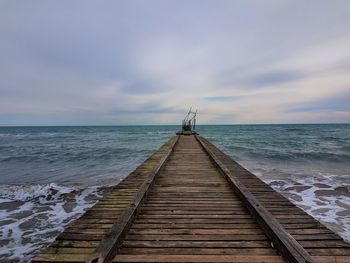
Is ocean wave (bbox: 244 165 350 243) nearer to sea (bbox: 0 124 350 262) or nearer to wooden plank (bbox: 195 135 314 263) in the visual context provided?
sea (bbox: 0 124 350 262)

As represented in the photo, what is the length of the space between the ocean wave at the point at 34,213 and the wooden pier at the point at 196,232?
266 centimetres

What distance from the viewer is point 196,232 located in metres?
3.21

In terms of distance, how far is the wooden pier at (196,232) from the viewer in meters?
2.56

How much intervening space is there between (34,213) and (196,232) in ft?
22.5

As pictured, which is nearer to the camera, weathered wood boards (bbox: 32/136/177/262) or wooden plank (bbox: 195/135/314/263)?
wooden plank (bbox: 195/135/314/263)

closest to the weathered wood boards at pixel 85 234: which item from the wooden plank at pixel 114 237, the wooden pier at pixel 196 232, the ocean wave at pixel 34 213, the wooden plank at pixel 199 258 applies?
the wooden pier at pixel 196 232

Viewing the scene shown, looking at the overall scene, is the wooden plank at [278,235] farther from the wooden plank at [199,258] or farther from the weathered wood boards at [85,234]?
the weathered wood boards at [85,234]

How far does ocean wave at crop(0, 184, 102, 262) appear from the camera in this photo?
5.62 metres

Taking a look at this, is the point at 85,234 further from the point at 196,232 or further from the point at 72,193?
the point at 72,193

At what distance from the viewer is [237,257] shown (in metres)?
2.60

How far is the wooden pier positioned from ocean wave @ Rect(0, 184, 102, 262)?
2.66 meters

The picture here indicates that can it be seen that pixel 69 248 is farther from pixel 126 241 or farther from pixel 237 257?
pixel 237 257

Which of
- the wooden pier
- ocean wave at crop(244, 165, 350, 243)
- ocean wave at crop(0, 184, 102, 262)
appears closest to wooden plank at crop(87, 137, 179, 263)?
the wooden pier

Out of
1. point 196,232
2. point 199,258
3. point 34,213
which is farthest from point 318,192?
point 34,213
